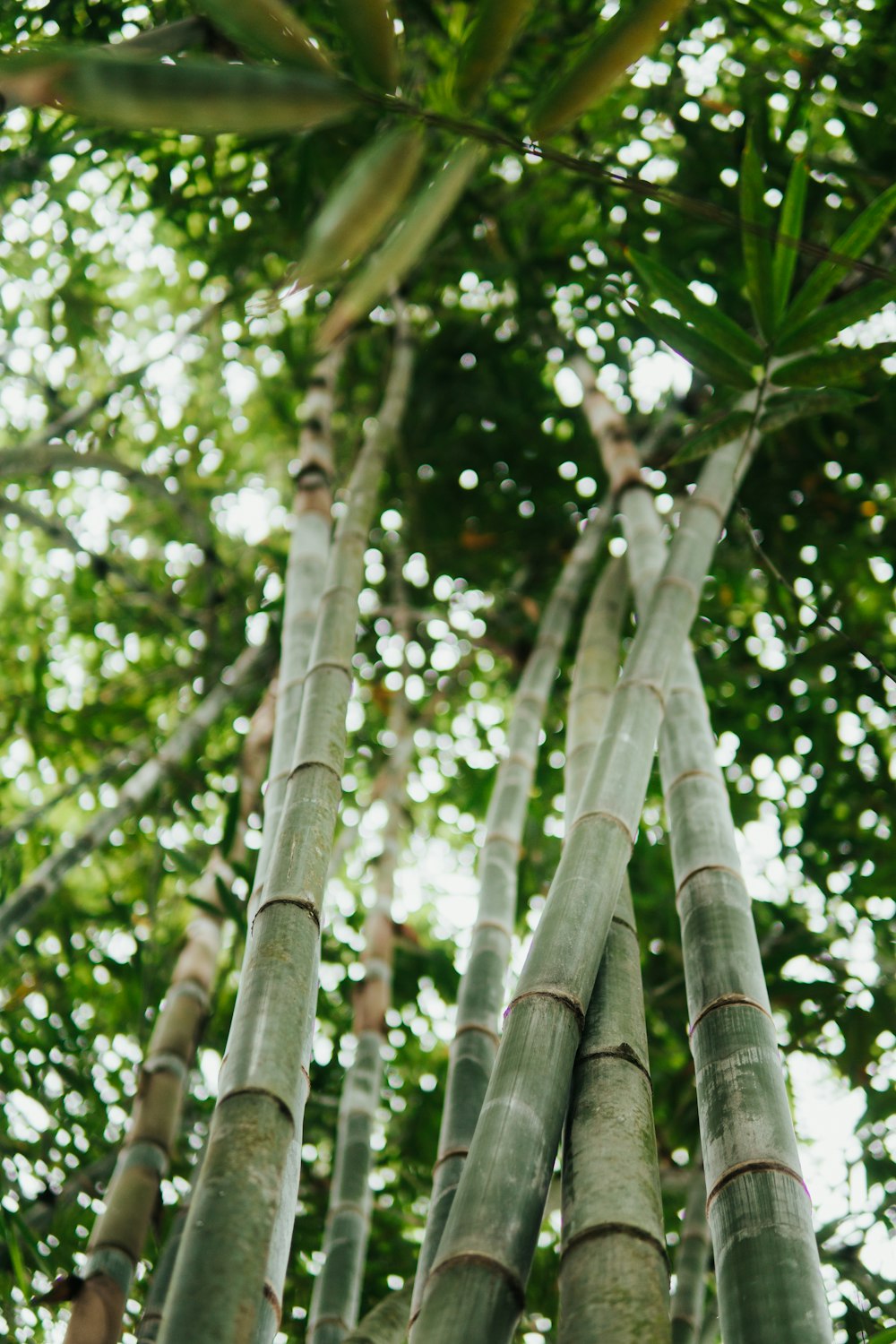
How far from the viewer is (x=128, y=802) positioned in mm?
2672

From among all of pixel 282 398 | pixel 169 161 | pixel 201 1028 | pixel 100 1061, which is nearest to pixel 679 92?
pixel 169 161

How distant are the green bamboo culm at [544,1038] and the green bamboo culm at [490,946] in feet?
0.81

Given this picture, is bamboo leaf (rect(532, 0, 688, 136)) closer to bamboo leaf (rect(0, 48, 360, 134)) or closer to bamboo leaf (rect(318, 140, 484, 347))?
bamboo leaf (rect(318, 140, 484, 347))

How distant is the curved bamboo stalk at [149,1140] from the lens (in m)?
1.56

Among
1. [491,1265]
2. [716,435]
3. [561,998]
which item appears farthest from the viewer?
[716,435]

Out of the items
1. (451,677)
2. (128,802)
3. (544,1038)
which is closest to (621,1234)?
(544,1038)

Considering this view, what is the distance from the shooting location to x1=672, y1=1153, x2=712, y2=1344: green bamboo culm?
6.28 ft

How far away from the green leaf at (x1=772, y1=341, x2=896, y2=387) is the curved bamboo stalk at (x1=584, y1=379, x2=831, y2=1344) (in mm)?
550

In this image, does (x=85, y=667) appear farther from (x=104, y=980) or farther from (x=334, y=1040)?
(x=334, y=1040)

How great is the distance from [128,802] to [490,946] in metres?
1.14

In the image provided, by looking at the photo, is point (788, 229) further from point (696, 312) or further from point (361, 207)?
point (361, 207)

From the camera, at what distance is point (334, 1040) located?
10.0 feet

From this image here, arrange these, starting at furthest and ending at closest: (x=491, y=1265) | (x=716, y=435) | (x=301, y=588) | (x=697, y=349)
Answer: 1. (x=301, y=588)
2. (x=716, y=435)
3. (x=697, y=349)
4. (x=491, y=1265)

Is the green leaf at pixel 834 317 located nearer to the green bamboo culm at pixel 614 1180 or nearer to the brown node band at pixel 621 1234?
the green bamboo culm at pixel 614 1180
